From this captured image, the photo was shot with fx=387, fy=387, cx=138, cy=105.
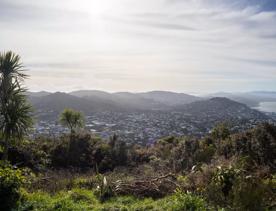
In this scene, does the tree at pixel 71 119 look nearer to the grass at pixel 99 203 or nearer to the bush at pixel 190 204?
the grass at pixel 99 203

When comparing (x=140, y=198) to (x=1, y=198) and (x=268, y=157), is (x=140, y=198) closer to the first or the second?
(x=1, y=198)

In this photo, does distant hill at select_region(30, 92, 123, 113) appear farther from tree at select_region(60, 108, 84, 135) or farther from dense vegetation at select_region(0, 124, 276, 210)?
dense vegetation at select_region(0, 124, 276, 210)

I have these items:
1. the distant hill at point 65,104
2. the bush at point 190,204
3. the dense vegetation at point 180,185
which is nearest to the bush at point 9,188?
the dense vegetation at point 180,185

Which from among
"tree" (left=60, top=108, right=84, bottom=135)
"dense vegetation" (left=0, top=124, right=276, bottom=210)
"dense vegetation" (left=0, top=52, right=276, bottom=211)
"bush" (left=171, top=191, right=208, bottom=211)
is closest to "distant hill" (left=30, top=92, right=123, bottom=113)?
"tree" (left=60, top=108, right=84, bottom=135)

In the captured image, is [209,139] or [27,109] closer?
[27,109]

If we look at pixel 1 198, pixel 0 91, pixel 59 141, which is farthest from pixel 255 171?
pixel 59 141

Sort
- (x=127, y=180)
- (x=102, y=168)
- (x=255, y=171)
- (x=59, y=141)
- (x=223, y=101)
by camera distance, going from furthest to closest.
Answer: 1. (x=223, y=101)
2. (x=59, y=141)
3. (x=102, y=168)
4. (x=127, y=180)
5. (x=255, y=171)

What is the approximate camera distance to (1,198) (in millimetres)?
7672

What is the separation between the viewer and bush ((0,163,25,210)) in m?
7.70

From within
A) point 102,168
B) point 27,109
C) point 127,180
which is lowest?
point 102,168

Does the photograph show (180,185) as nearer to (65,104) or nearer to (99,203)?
(99,203)

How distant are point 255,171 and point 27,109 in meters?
10.1

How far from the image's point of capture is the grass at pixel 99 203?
7231 mm

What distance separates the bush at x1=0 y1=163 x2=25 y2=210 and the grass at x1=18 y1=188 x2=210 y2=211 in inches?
8.7
